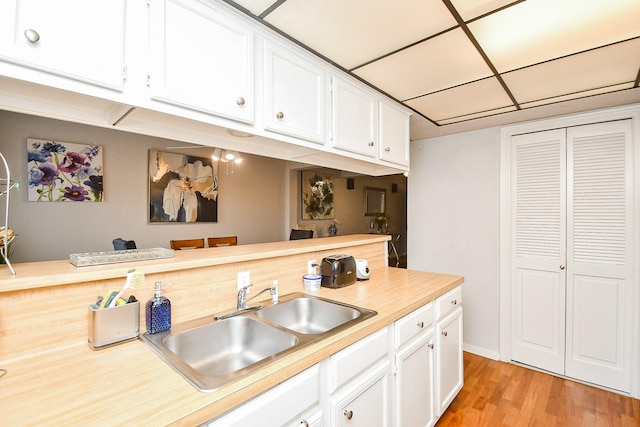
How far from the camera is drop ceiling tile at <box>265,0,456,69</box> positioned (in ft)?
4.03

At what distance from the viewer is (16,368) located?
875mm

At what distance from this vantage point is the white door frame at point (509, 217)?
7.47 ft

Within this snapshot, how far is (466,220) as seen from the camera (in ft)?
9.98

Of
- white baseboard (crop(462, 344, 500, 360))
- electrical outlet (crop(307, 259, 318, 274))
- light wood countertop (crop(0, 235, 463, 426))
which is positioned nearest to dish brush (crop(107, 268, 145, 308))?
light wood countertop (crop(0, 235, 463, 426))

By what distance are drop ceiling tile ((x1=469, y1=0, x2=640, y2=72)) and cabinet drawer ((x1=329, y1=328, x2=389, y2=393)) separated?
1.46 meters

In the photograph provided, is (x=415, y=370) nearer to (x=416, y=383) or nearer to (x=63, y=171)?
(x=416, y=383)

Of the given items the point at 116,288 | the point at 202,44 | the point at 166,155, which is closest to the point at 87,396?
the point at 116,288

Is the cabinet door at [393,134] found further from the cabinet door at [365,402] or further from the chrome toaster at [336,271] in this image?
the cabinet door at [365,402]

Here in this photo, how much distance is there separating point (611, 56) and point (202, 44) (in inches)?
80.4

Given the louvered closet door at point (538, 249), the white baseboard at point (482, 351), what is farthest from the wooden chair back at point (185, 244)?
the louvered closet door at point (538, 249)

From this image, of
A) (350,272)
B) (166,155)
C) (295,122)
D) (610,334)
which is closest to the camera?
(295,122)

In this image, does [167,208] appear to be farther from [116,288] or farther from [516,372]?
[516,372]

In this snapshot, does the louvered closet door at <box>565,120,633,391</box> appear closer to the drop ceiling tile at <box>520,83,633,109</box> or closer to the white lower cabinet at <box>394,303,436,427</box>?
the drop ceiling tile at <box>520,83,633,109</box>

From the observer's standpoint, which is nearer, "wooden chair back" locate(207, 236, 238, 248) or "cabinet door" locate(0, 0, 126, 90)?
"cabinet door" locate(0, 0, 126, 90)
